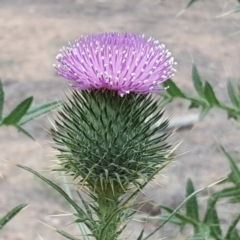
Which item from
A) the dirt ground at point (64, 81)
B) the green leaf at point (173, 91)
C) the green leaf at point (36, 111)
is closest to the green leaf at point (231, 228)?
the green leaf at point (173, 91)

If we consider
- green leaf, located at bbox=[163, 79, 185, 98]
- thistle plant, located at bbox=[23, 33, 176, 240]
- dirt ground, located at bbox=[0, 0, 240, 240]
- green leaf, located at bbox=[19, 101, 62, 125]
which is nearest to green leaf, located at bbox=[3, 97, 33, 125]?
green leaf, located at bbox=[19, 101, 62, 125]

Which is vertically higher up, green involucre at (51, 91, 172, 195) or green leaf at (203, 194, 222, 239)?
green involucre at (51, 91, 172, 195)

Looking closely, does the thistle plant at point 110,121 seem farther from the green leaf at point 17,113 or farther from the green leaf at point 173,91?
the green leaf at point 173,91

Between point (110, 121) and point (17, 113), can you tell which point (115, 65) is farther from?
point (17, 113)

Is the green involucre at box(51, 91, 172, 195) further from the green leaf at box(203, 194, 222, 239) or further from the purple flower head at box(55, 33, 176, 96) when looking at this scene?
the green leaf at box(203, 194, 222, 239)

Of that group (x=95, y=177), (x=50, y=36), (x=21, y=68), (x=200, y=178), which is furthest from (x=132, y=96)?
(x=50, y=36)

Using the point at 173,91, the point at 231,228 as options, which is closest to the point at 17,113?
the point at 173,91
